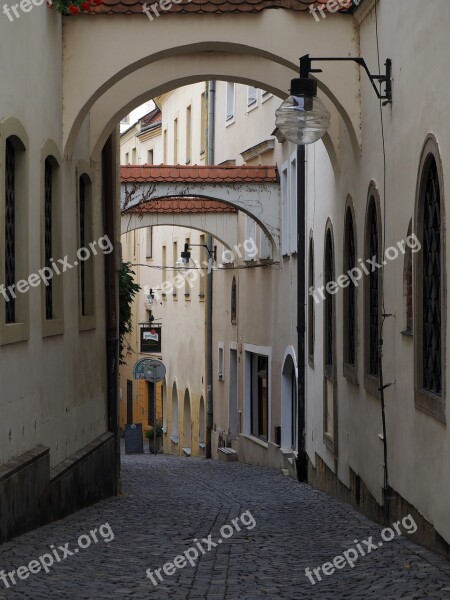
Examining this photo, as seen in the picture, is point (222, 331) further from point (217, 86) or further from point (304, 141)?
point (304, 141)

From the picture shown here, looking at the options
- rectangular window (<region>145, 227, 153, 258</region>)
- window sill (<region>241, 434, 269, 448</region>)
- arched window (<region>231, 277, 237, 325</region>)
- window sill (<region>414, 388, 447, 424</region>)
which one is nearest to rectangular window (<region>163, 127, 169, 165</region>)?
rectangular window (<region>145, 227, 153, 258</region>)

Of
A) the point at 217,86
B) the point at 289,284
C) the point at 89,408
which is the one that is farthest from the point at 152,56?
the point at 217,86

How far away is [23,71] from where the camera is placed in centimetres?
1180

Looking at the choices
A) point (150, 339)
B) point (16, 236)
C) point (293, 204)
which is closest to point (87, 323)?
point (16, 236)

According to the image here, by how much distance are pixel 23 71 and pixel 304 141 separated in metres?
2.59

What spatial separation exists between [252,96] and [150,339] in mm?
11965

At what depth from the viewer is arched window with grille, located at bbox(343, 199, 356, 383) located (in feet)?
52.1

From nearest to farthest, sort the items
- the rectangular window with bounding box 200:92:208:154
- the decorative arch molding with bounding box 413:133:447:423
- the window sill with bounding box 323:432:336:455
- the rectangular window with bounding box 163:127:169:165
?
the decorative arch molding with bounding box 413:133:447:423, the window sill with bounding box 323:432:336:455, the rectangular window with bounding box 200:92:208:154, the rectangular window with bounding box 163:127:169:165

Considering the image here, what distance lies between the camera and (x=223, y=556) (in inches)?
408

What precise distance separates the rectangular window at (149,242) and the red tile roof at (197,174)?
20.2 meters

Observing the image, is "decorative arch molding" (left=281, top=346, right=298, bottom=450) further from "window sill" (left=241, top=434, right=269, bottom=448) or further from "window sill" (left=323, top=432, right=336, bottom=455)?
"window sill" (left=323, top=432, right=336, bottom=455)

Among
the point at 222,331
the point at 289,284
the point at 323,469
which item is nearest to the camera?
the point at 323,469

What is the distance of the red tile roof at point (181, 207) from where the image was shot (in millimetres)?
29734

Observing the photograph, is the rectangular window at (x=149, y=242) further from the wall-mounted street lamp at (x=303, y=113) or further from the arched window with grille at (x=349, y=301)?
the wall-mounted street lamp at (x=303, y=113)
